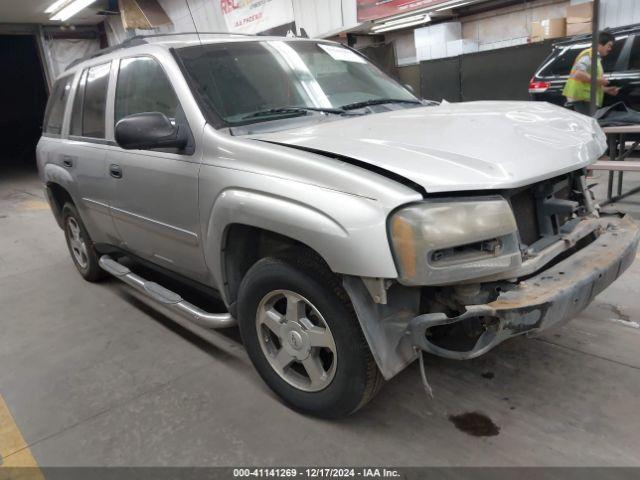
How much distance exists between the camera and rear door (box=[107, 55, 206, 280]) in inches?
111

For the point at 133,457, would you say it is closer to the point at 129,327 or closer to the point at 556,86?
the point at 129,327

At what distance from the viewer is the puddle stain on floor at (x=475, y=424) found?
237 centimetres

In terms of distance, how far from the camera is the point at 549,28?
977 centimetres

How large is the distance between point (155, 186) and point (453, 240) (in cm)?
189

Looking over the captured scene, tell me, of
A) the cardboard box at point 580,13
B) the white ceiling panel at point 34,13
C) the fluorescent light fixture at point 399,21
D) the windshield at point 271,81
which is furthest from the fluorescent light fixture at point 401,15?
the white ceiling panel at point 34,13

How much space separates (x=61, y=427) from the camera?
267 cm

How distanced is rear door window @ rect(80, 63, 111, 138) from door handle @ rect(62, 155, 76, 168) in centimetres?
24

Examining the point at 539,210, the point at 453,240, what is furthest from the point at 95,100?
the point at 539,210

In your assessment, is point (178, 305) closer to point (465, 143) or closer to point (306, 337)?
point (306, 337)

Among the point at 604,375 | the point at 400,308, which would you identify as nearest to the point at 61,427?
the point at 400,308

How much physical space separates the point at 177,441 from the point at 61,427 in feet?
2.27

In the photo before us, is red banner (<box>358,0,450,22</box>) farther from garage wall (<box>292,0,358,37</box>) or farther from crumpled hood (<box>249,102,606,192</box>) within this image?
crumpled hood (<box>249,102,606,192</box>)

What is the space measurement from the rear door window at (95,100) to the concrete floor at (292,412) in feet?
4.91

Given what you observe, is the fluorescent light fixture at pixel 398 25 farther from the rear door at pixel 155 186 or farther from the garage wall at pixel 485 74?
the rear door at pixel 155 186
